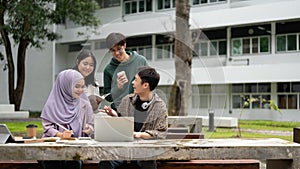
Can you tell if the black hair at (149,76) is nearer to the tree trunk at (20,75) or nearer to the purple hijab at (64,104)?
the purple hijab at (64,104)

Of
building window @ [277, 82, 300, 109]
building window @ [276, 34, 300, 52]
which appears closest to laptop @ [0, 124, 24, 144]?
building window @ [277, 82, 300, 109]

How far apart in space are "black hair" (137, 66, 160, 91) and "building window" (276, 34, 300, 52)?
61.9 feet

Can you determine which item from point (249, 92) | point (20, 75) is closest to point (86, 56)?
point (20, 75)

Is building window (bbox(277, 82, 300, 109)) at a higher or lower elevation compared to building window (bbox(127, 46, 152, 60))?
lower

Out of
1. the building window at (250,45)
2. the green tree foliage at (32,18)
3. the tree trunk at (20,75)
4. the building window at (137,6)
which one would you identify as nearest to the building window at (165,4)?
the building window at (137,6)

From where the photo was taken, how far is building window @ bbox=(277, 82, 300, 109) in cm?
2150

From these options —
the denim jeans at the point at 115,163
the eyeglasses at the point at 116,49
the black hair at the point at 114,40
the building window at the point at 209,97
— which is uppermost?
the black hair at the point at 114,40

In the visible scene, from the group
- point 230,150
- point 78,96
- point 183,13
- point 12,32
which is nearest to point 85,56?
point 78,96

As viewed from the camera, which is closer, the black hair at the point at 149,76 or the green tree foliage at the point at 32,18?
the black hair at the point at 149,76

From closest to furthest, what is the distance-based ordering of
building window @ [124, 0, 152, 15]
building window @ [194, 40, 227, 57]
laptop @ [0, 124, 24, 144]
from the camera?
laptop @ [0, 124, 24, 144] → building window @ [194, 40, 227, 57] → building window @ [124, 0, 152, 15]

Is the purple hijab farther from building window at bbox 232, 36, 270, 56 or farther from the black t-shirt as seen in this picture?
building window at bbox 232, 36, 270, 56

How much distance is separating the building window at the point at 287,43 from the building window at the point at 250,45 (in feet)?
1.77

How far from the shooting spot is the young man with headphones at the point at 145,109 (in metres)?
3.26

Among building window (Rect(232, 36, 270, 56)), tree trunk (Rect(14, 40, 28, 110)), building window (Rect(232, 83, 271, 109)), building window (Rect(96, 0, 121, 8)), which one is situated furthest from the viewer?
building window (Rect(96, 0, 121, 8))
